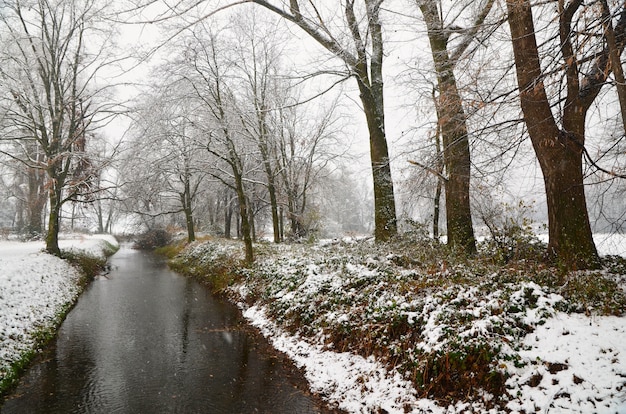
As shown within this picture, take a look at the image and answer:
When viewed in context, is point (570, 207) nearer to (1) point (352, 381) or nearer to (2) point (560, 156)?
(2) point (560, 156)

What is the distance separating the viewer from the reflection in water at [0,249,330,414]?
16.9 feet

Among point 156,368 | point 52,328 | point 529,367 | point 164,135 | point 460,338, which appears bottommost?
point 156,368

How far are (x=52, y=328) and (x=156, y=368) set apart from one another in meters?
3.72

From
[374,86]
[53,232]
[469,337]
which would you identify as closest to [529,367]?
[469,337]

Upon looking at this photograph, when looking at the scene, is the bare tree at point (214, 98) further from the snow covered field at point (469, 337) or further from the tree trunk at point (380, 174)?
the snow covered field at point (469, 337)

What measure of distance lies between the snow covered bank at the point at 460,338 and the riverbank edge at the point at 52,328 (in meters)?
4.47

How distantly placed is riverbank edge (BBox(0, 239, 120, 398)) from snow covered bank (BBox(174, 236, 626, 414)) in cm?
447

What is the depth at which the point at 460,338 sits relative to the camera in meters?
4.52

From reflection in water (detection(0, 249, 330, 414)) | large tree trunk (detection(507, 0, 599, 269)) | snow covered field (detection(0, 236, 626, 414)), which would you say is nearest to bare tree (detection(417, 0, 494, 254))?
large tree trunk (detection(507, 0, 599, 269))

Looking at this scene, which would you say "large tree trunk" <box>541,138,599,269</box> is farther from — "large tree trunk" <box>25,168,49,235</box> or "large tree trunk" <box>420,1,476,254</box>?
"large tree trunk" <box>25,168,49,235</box>

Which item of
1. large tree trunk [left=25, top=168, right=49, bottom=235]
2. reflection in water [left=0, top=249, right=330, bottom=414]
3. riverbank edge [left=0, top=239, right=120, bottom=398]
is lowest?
reflection in water [left=0, top=249, right=330, bottom=414]

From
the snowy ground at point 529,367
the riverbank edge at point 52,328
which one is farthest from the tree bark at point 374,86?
the riverbank edge at point 52,328

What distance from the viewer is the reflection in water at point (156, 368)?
16.9 ft

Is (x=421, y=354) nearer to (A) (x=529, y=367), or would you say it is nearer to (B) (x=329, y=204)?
(A) (x=529, y=367)
